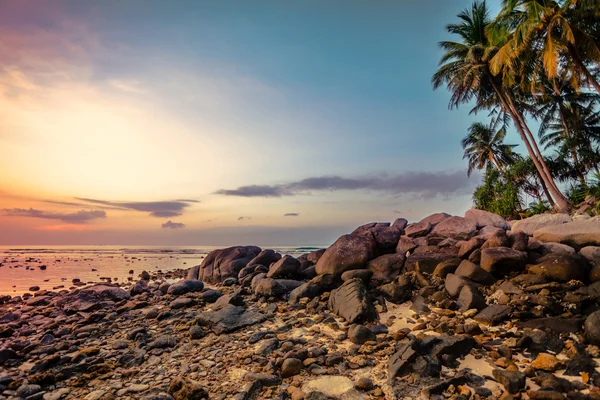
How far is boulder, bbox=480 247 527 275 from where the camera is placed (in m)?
8.85

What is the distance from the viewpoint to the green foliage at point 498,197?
84.7 ft

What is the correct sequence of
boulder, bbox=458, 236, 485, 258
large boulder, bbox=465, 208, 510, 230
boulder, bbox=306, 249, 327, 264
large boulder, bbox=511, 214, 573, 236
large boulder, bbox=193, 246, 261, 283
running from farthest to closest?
1. large boulder, bbox=193, 246, 261, 283
2. large boulder, bbox=465, 208, 510, 230
3. boulder, bbox=306, 249, 327, 264
4. large boulder, bbox=511, 214, 573, 236
5. boulder, bbox=458, 236, 485, 258

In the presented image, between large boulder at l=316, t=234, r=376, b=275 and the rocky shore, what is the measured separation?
0.05 metres

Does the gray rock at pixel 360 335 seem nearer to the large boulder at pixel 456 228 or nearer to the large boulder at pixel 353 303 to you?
the large boulder at pixel 353 303

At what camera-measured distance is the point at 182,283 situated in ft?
38.9

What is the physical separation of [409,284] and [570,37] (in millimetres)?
19586

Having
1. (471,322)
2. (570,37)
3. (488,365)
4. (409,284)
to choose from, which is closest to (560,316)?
(471,322)

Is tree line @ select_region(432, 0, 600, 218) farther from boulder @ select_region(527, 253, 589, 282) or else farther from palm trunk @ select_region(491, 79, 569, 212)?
boulder @ select_region(527, 253, 589, 282)

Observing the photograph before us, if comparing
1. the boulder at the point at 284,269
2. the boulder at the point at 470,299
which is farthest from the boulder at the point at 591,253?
the boulder at the point at 284,269

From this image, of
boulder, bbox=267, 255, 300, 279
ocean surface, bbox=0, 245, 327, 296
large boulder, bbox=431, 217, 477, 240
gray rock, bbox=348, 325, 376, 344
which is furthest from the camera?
ocean surface, bbox=0, 245, 327, 296

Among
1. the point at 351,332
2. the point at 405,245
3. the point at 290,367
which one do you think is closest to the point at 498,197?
the point at 405,245

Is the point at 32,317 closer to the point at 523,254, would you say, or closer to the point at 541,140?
the point at 523,254

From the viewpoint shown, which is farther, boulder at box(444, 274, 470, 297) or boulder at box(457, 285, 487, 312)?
boulder at box(444, 274, 470, 297)

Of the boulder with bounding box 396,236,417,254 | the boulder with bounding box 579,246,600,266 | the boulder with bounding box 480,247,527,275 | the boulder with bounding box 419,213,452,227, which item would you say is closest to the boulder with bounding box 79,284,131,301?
the boulder with bounding box 396,236,417,254
